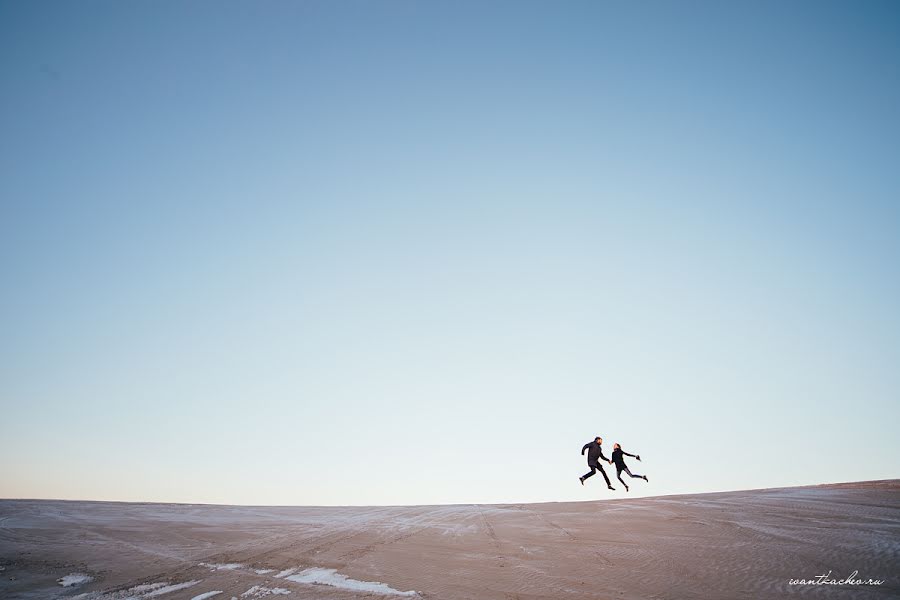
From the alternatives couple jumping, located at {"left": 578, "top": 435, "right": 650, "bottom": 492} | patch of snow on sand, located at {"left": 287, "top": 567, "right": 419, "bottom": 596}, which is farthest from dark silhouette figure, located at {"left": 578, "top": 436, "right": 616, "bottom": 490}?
patch of snow on sand, located at {"left": 287, "top": 567, "right": 419, "bottom": 596}

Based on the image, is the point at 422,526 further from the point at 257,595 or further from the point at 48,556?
the point at 48,556

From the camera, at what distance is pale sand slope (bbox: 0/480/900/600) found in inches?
248

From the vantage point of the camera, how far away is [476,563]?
768cm

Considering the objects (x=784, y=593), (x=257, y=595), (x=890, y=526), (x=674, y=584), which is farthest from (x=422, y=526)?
(x=890, y=526)

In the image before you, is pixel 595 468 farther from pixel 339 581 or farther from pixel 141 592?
pixel 141 592

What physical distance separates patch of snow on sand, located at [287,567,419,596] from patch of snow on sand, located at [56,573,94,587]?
359cm

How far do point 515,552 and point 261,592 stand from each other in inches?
163

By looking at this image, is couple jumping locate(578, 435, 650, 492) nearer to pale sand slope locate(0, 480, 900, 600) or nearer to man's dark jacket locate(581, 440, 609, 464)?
man's dark jacket locate(581, 440, 609, 464)

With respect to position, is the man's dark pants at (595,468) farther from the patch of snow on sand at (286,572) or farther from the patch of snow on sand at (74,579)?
the patch of snow on sand at (74,579)

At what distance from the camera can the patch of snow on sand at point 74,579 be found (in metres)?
7.76

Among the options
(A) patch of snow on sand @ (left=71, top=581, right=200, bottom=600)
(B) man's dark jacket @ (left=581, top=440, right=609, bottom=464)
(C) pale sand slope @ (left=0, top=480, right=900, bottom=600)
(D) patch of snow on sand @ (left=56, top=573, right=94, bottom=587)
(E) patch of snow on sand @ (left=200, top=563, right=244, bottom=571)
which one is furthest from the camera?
(B) man's dark jacket @ (left=581, top=440, right=609, bottom=464)

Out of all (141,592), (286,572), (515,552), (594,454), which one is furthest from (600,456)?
(141,592)

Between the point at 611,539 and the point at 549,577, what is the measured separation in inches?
119

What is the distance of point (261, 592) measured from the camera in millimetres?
6668
